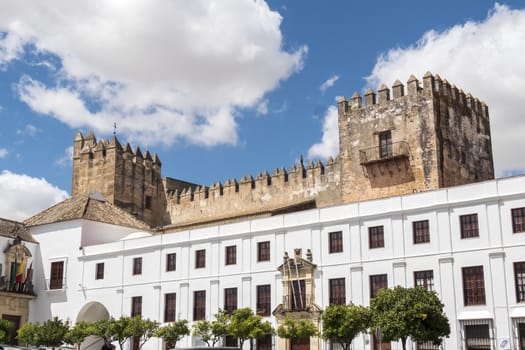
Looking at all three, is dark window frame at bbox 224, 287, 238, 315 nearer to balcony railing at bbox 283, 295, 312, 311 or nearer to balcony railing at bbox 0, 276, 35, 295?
balcony railing at bbox 283, 295, 312, 311

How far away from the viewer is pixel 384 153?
4034 centimetres

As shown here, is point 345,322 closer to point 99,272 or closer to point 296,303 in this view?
point 296,303

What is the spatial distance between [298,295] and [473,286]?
27.7 ft

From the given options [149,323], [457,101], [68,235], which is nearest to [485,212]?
[457,101]

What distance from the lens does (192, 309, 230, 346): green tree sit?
33.8m

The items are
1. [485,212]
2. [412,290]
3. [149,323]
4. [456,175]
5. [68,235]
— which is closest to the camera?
[412,290]

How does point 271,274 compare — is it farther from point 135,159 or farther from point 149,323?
point 135,159

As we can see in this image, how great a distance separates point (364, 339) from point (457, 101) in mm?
15810

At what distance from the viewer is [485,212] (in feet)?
100

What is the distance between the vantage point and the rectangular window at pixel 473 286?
2983 centimetres

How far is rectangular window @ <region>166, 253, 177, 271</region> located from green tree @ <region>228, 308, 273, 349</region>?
7279mm

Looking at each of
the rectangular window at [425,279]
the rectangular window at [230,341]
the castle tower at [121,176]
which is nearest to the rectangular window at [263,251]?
the rectangular window at [230,341]

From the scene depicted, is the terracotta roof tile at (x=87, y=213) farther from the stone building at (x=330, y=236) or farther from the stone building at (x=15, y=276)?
the stone building at (x=15, y=276)

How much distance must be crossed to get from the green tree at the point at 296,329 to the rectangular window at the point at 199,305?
6.72 m
